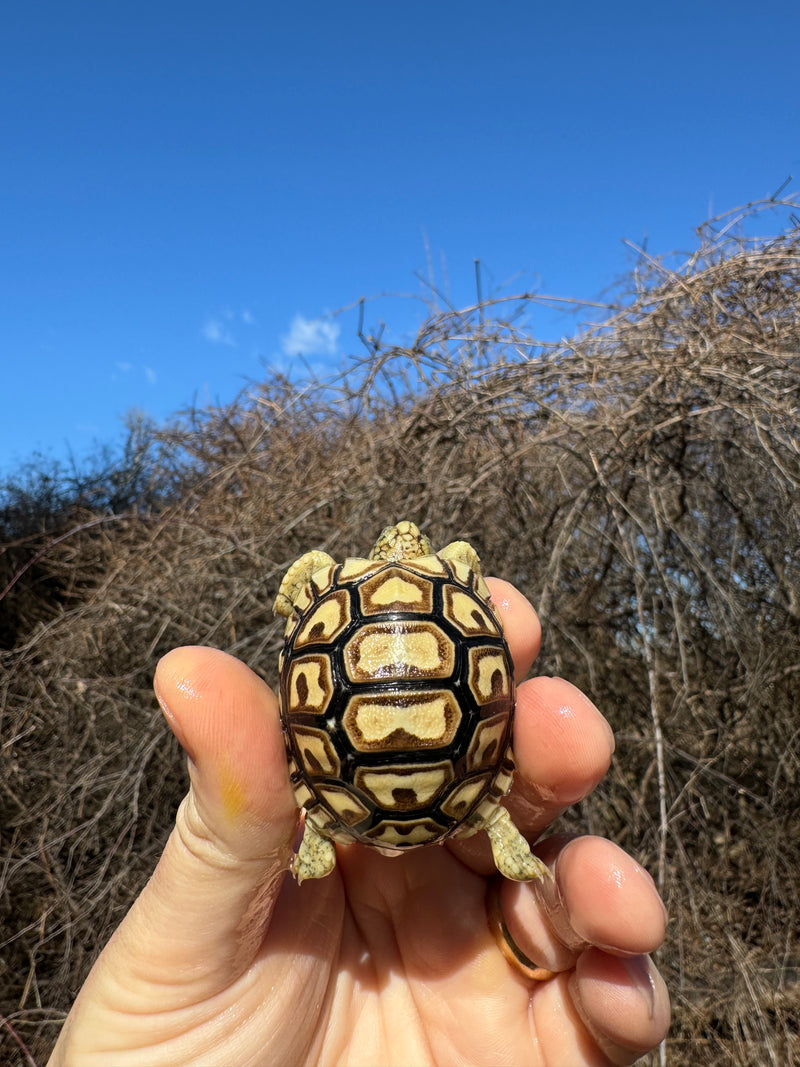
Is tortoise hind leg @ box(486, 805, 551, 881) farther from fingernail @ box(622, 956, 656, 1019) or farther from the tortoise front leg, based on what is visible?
the tortoise front leg

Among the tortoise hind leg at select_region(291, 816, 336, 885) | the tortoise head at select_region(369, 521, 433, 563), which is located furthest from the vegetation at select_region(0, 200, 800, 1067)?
the tortoise hind leg at select_region(291, 816, 336, 885)

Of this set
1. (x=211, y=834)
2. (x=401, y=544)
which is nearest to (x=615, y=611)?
(x=401, y=544)

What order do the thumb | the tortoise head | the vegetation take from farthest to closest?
the vegetation
the tortoise head
the thumb

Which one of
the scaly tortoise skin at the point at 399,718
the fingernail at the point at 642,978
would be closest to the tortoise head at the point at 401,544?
the scaly tortoise skin at the point at 399,718

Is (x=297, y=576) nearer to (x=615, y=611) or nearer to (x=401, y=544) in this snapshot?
(x=401, y=544)

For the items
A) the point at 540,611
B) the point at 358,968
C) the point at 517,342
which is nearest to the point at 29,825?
the point at 358,968

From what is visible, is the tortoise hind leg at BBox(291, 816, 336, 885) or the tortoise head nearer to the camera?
the tortoise hind leg at BBox(291, 816, 336, 885)
